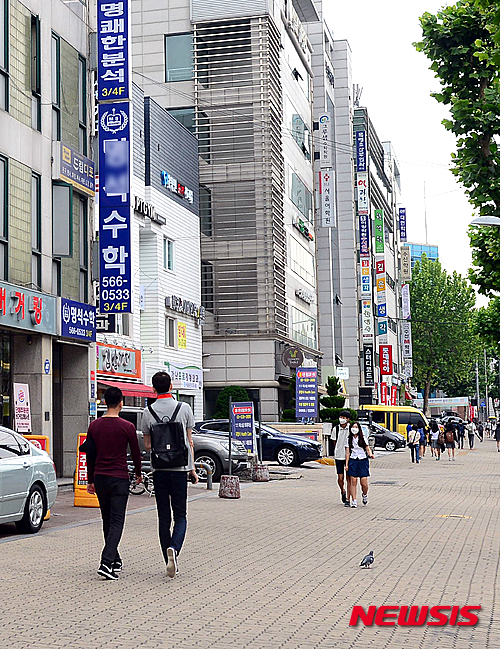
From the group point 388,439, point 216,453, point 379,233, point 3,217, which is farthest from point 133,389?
point 379,233

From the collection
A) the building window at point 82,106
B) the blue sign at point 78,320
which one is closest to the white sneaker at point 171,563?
the blue sign at point 78,320

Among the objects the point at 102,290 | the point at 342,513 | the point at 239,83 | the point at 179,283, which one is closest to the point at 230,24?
the point at 239,83

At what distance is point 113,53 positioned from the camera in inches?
993

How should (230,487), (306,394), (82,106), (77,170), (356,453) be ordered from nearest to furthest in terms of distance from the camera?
1. (356,453)
2. (230,487)
3. (77,170)
4. (82,106)
5. (306,394)

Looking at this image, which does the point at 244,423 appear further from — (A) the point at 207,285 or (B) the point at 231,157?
(B) the point at 231,157

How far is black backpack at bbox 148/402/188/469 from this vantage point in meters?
9.55

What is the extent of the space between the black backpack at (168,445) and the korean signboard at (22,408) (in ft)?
35.6

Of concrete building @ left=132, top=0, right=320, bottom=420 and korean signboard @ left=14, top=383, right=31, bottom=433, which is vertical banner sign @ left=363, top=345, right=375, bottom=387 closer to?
concrete building @ left=132, top=0, right=320, bottom=420

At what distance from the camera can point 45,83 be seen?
2325 centimetres

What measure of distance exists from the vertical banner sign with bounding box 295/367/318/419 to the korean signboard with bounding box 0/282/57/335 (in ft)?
62.1

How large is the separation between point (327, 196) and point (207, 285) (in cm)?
1762

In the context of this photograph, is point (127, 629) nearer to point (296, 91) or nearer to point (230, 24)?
point (230, 24)

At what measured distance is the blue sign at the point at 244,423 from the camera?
25.4 metres

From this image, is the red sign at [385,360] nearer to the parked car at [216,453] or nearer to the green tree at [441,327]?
the green tree at [441,327]
